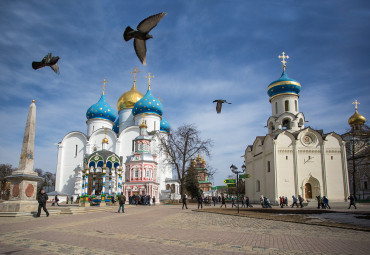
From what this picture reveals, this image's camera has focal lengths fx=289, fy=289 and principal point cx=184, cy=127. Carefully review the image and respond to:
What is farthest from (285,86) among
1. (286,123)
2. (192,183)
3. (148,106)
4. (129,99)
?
(129,99)

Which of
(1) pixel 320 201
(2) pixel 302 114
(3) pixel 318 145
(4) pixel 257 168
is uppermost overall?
(2) pixel 302 114

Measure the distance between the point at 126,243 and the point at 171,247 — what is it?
113cm

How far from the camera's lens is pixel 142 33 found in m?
7.70

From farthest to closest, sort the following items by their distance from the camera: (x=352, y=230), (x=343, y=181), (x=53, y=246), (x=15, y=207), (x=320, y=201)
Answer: (x=343, y=181)
(x=320, y=201)
(x=15, y=207)
(x=352, y=230)
(x=53, y=246)

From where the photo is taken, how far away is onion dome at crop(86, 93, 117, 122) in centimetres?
4547

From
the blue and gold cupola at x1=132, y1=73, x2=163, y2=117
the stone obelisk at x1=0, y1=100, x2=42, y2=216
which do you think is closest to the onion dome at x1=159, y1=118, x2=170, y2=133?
the blue and gold cupola at x1=132, y1=73, x2=163, y2=117

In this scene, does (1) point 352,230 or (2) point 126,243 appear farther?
(1) point 352,230

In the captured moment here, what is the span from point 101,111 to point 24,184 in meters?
33.1

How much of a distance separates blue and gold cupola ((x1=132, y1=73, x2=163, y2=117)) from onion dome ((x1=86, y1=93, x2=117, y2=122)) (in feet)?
12.2

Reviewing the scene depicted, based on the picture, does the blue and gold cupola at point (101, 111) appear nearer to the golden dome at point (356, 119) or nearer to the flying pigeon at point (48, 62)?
the flying pigeon at point (48, 62)

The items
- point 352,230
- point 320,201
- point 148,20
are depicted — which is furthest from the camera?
point 320,201

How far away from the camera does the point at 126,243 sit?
21.5 feet

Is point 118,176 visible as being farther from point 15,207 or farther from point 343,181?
point 343,181

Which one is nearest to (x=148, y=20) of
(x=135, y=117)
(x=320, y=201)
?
(x=320, y=201)
